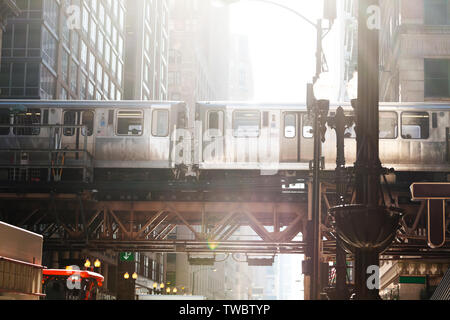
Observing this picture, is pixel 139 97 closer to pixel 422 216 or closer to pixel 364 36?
pixel 422 216

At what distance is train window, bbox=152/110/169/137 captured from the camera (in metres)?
30.1

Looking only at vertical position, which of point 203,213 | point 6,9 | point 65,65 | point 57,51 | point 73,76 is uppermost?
point 57,51

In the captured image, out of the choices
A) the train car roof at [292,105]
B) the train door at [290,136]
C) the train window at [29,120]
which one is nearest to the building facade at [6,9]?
the train window at [29,120]

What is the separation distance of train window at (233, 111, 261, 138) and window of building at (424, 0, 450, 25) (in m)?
16.1

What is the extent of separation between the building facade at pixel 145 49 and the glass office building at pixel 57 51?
437 inches

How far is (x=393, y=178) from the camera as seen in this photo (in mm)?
29625

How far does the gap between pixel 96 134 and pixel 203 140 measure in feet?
14.8

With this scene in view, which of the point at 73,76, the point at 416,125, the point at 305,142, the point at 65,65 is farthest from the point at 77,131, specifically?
the point at 73,76

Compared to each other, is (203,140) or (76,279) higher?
(203,140)

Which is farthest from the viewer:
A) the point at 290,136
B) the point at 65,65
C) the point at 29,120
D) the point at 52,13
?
the point at 65,65

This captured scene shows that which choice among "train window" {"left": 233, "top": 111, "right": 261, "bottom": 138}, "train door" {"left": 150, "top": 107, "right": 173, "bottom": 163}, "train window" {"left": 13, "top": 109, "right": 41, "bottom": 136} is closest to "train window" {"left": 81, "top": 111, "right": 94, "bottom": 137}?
"train window" {"left": 13, "top": 109, "right": 41, "bottom": 136}

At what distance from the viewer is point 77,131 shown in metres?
30.6

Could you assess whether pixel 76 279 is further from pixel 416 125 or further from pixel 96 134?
pixel 416 125

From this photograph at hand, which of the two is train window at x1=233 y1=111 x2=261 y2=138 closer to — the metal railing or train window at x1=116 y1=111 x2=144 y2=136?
train window at x1=116 y1=111 x2=144 y2=136
